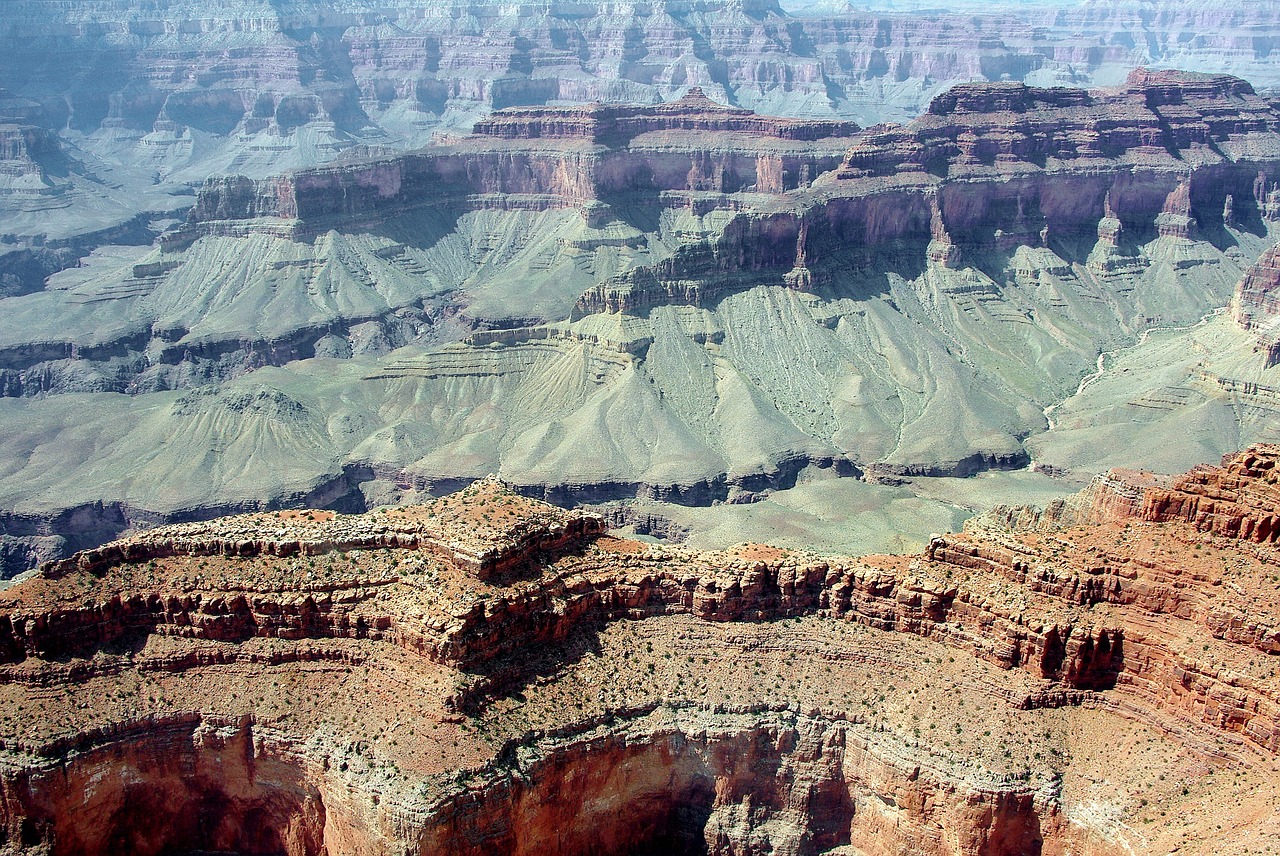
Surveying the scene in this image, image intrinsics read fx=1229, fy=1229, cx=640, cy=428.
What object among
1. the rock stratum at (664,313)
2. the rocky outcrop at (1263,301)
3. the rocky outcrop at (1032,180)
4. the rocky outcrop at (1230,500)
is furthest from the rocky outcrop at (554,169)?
the rocky outcrop at (1230,500)

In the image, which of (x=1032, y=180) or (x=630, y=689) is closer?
(x=630, y=689)

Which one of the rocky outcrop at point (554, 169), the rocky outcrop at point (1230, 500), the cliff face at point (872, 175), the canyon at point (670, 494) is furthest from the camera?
the rocky outcrop at point (554, 169)

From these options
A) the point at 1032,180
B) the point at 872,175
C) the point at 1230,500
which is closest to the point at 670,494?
the point at 872,175

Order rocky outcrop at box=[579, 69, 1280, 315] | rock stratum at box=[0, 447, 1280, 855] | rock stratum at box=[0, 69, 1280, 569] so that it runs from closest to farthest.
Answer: rock stratum at box=[0, 447, 1280, 855], rock stratum at box=[0, 69, 1280, 569], rocky outcrop at box=[579, 69, 1280, 315]

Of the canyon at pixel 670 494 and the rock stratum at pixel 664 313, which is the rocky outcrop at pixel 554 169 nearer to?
the rock stratum at pixel 664 313

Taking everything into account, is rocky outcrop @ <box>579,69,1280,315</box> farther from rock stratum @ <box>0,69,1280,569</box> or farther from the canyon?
the canyon

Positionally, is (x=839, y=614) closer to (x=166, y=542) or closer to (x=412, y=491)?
(x=166, y=542)

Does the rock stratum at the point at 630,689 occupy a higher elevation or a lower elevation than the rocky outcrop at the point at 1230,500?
lower

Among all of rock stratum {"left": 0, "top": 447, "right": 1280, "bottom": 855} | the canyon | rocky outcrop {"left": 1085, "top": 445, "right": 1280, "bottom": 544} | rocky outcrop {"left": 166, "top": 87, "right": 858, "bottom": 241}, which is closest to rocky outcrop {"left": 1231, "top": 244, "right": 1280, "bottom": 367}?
the canyon

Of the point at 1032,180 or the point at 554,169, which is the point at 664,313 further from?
the point at 554,169
